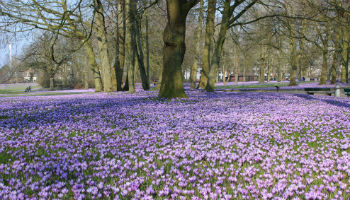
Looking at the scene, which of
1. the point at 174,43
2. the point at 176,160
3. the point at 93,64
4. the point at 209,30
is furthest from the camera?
the point at 93,64

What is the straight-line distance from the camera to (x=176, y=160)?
3.89 meters

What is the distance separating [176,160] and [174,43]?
9.18 m

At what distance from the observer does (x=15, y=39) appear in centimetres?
1561

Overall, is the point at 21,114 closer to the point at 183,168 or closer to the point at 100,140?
the point at 100,140

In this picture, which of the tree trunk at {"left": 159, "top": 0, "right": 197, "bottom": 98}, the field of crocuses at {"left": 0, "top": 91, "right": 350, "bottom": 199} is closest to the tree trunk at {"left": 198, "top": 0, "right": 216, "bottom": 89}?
the tree trunk at {"left": 159, "top": 0, "right": 197, "bottom": 98}

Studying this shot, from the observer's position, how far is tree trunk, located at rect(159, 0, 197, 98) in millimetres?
12195

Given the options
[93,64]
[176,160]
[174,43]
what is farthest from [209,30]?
[176,160]

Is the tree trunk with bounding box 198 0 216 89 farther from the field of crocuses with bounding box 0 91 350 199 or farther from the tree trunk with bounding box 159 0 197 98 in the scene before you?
the field of crocuses with bounding box 0 91 350 199

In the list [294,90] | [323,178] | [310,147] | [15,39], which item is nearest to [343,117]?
[310,147]

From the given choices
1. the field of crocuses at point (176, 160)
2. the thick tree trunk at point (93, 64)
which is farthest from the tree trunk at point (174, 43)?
the thick tree trunk at point (93, 64)

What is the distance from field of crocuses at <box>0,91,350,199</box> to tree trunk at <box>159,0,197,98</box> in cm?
584

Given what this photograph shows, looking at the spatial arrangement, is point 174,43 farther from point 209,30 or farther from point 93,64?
point 93,64

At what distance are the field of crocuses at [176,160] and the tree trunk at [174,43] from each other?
584 centimetres

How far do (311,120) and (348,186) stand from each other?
4.70 meters
